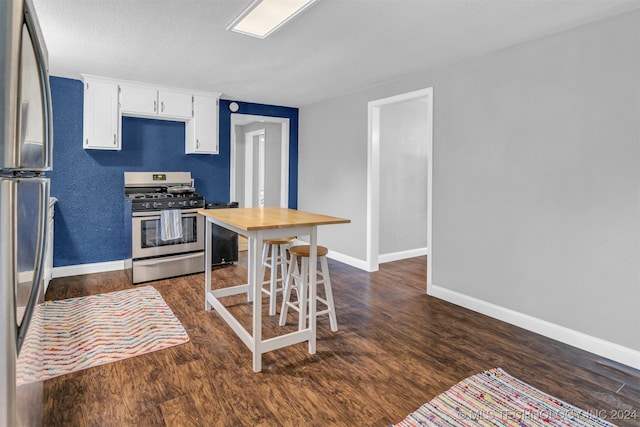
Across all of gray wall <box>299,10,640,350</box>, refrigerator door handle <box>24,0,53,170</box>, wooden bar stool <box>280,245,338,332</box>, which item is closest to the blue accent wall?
wooden bar stool <box>280,245,338,332</box>

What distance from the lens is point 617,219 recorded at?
8.05 feet

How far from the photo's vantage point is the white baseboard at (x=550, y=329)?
7.97 feet

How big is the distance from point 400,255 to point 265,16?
3.72 meters

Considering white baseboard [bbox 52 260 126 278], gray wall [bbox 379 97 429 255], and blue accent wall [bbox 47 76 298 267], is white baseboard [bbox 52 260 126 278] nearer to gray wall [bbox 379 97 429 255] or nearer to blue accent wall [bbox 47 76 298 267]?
blue accent wall [bbox 47 76 298 267]

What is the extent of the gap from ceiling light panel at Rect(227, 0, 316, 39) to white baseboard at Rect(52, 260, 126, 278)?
10.9ft

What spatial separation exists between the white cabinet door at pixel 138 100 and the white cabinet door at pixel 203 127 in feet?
1.60

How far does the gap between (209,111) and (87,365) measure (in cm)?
336

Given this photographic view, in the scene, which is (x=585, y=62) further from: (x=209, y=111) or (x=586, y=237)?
(x=209, y=111)

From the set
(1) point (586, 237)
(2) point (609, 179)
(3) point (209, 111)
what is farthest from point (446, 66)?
(3) point (209, 111)

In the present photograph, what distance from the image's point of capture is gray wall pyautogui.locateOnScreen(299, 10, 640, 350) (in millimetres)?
2424

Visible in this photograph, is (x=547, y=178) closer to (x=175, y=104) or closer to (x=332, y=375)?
(x=332, y=375)

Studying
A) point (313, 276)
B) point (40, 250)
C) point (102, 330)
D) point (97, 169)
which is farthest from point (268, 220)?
point (97, 169)

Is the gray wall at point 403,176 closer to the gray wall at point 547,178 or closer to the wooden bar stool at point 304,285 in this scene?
the gray wall at point 547,178

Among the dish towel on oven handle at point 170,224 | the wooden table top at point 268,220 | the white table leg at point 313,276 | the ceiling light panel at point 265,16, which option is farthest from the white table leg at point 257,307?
the dish towel on oven handle at point 170,224
